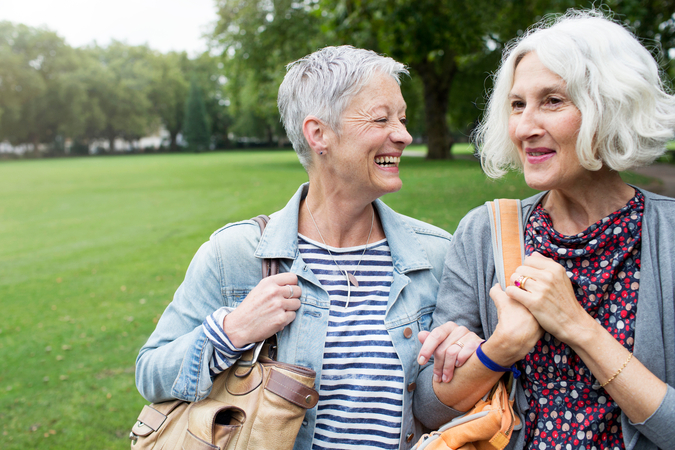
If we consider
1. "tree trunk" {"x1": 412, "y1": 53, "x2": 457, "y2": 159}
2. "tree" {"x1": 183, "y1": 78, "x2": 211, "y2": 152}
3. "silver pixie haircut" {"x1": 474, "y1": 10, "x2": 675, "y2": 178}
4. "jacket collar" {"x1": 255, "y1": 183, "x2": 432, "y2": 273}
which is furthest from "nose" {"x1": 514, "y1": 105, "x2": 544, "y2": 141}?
"tree" {"x1": 183, "y1": 78, "x2": 211, "y2": 152}

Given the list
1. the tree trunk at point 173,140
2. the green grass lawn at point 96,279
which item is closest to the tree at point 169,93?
the tree trunk at point 173,140

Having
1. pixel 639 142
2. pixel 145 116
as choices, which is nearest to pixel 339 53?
pixel 639 142

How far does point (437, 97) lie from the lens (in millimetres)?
25125

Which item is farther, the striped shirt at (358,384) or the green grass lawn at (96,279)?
the green grass lawn at (96,279)

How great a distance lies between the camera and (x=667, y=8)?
329 inches

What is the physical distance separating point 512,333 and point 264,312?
88 cm

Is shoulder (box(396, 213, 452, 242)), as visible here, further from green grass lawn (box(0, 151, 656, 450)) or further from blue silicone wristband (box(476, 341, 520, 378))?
green grass lawn (box(0, 151, 656, 450))

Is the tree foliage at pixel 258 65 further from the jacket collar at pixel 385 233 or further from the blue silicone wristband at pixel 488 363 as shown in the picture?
the blue silicone wristband at pixel 488 363

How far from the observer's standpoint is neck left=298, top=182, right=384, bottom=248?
2.24 m

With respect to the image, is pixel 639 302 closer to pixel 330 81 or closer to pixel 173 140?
pixel 330 81

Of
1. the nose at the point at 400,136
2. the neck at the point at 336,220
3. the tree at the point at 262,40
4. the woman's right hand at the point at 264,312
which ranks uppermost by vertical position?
the tree at the point at 262,40

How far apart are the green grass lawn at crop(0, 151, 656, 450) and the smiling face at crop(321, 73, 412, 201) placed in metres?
1.39

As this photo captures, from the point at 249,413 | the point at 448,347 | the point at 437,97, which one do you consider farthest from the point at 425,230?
the point at 437,97

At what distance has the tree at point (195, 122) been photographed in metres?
71.1
